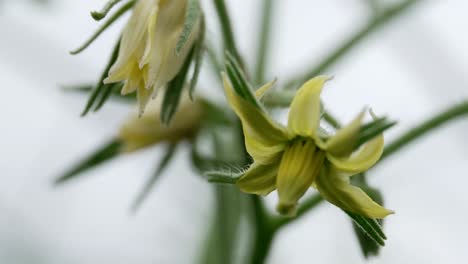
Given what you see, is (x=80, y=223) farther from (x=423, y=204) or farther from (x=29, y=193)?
(x=423, y=204)

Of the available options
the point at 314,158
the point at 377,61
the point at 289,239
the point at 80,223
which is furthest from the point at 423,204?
the point at 314,158

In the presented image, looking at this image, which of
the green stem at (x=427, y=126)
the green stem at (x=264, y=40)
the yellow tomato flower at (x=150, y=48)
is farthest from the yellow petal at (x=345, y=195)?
the green stem at (x=264, y=40)

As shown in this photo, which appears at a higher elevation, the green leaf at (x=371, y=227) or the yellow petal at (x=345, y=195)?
the yellow petal at (x=345, y=195)

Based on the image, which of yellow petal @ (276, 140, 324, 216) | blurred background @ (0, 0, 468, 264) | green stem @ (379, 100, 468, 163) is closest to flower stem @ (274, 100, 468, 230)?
green stem @ (379, 100, 468, 163)

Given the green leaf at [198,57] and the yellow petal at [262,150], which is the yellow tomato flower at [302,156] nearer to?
the yellow petal at [262,150]

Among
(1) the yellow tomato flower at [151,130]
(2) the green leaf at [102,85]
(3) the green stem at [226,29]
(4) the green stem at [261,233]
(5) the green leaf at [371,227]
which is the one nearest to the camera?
(5) the green leaf at [371,227]

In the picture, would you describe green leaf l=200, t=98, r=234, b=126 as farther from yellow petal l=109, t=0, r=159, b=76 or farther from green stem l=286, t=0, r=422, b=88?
yellow petal l=109, t=0, r=159, b=76
